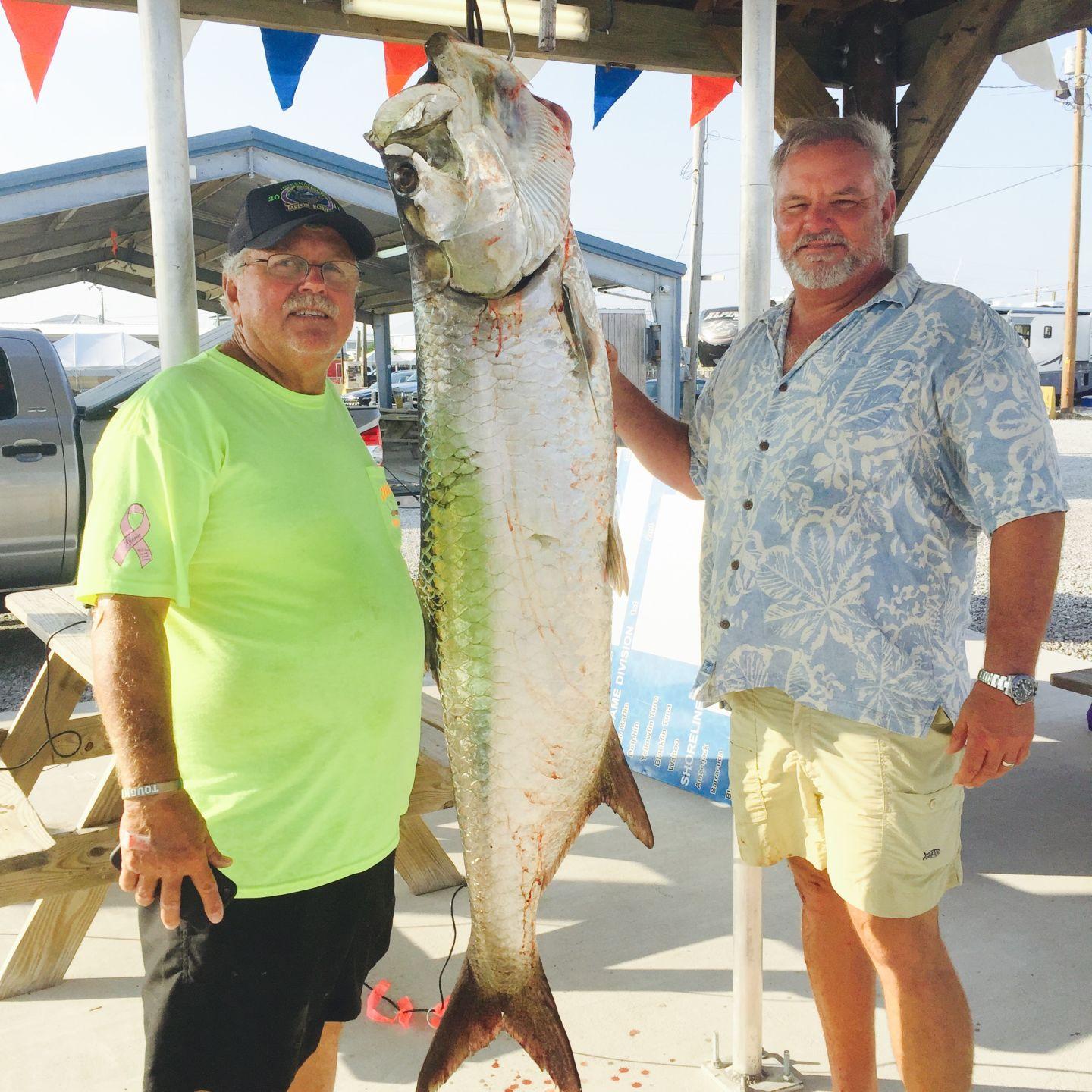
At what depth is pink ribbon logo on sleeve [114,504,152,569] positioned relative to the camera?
1.76 m

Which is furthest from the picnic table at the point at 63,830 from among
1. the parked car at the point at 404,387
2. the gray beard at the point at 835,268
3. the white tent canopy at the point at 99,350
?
the white tent canopy at the point at 99,350

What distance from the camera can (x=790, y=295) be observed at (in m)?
2.46

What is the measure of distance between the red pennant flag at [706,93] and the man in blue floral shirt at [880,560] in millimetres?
1782

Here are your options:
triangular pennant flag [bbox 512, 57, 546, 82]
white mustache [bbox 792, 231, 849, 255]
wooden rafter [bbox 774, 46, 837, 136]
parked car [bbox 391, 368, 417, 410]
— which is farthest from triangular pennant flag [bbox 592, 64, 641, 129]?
parked car [bbox 391, 368, 417, 410]

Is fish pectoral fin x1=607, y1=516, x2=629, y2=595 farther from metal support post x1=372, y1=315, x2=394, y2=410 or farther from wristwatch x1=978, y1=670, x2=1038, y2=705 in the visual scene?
metal support post x1=372, y1=315, x2=394, y2=410

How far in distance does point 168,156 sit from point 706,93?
2.45 m

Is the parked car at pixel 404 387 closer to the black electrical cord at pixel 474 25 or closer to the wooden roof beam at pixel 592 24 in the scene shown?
the wooden roof beam at pixel 592 24

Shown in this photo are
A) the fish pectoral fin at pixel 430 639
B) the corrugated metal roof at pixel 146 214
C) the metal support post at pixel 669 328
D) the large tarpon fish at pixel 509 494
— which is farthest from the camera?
the metal support post at pixel 669 328

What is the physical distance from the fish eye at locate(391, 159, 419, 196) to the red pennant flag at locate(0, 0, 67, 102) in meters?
1.90

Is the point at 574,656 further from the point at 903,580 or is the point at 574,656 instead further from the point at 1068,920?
the point at 1068,920

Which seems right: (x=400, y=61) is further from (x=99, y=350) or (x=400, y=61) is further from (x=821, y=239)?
(x=99, y=350)

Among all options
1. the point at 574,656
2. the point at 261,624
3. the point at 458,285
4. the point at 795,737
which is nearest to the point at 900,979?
the point at 795,737

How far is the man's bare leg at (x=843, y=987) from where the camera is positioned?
95.9 inches

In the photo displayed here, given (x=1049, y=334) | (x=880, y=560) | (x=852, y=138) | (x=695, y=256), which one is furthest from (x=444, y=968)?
(x=1049, y=334)
